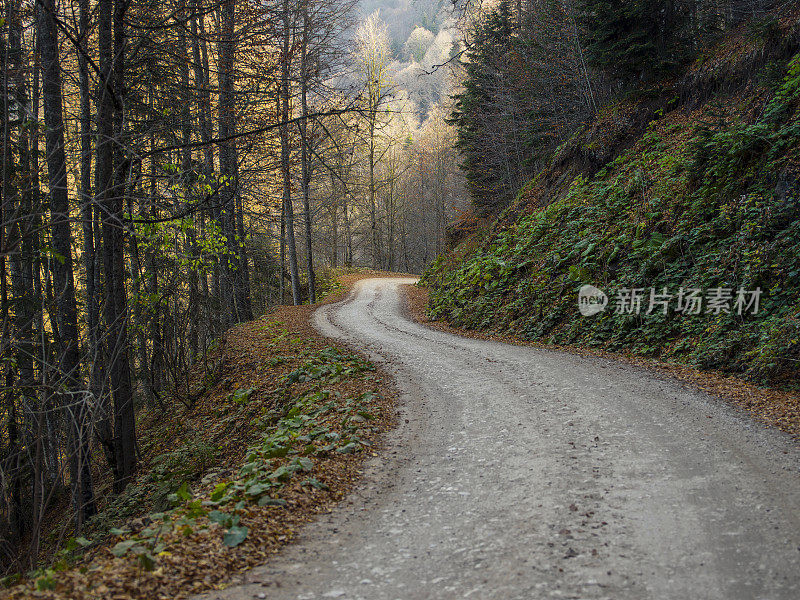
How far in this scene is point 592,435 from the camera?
19.6 feet

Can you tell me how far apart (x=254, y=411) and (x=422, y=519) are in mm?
5546

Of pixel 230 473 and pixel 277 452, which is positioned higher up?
pixel 277 452

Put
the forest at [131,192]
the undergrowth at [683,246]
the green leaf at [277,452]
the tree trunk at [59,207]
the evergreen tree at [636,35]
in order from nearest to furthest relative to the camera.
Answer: the forest at [131,192]
the green leaf at [277,452]
the tree trunk at [59,207]
the undergrowth at [683,246]
the evergreen tree at [636,35]

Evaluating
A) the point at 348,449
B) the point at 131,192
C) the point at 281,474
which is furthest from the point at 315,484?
the point at 131,192

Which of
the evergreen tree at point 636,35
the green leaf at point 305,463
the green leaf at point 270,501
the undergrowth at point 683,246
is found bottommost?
the green leaf at point 270,501

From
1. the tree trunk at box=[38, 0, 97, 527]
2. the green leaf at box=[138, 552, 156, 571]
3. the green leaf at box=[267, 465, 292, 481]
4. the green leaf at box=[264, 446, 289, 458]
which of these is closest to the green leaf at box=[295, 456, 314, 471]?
the green leaf at box=[267, 465, 292, 481]

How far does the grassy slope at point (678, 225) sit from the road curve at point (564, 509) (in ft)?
7.65

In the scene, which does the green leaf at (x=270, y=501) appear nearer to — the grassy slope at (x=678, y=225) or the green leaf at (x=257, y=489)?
the green leaf at (x=257, y=489)

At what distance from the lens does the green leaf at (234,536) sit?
3.72 m

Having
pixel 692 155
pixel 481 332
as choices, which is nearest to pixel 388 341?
pixel 481 332

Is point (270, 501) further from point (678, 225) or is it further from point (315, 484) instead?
point (678, 225)

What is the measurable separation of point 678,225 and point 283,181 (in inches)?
382

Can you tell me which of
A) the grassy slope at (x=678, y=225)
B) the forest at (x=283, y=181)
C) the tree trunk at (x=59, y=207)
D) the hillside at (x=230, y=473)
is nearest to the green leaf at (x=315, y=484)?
the hillside at (x=230, y=473)

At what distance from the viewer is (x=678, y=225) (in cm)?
1104
